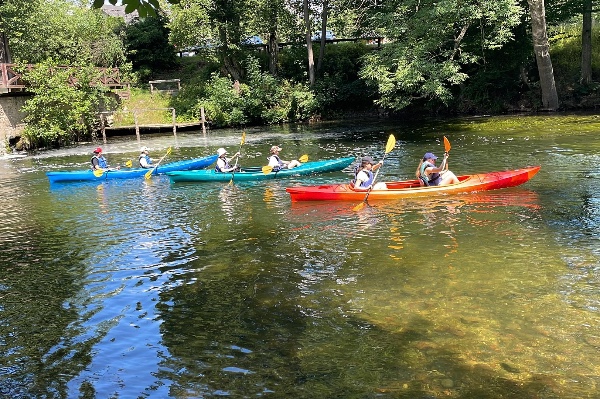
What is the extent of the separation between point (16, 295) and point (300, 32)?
3069cm

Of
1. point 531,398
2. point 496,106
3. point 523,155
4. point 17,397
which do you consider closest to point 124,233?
point 17,397

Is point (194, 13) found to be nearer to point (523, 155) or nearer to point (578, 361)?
point (523, 155)

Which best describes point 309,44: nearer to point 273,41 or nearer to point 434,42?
point 273,41

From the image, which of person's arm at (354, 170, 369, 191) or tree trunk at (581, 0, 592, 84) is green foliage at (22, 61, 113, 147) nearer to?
person's arm at (354, 170, 369, 191)

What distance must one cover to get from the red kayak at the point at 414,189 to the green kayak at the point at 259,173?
11.2 feet

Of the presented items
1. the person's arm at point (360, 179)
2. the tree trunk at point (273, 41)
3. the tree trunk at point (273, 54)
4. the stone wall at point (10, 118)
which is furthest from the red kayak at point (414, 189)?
the tree trunk at point (273, 54)

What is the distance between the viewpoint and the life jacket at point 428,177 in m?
12.3

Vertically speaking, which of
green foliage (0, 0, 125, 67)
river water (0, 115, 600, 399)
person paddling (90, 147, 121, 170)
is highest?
green foliage (0, 0, 125, 67)

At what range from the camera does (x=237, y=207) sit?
1310cm

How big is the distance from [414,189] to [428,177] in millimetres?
555

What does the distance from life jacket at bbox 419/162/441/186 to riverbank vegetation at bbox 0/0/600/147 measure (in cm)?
1348

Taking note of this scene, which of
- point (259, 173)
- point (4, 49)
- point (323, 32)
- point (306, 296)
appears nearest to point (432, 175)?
point (259, 173)

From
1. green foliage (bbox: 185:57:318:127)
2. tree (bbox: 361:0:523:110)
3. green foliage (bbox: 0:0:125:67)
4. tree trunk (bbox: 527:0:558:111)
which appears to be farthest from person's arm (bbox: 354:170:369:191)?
green foliage (bbox: 0:0:125:67)

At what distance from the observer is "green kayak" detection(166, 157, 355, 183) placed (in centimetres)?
1612
